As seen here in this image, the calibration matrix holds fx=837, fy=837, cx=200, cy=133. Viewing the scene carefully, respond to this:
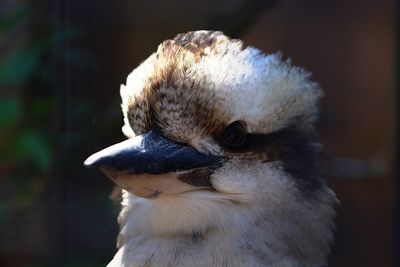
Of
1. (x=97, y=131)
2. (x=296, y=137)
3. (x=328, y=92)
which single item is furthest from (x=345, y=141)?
(x=296, y=137)

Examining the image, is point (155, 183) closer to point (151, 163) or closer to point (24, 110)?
point (151, 163)

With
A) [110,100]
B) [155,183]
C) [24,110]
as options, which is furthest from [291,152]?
[24,110]

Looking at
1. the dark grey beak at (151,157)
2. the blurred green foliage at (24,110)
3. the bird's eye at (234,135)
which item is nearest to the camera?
the dark grey beak at (151,157)

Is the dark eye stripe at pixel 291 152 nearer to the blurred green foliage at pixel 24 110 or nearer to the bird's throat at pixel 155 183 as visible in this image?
the bird's throat at pixel 155 183

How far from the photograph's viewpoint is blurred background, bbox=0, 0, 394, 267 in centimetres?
243

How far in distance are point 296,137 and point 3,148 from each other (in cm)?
124

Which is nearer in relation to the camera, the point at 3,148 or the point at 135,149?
the point at 135,149

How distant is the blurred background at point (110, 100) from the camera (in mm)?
2434

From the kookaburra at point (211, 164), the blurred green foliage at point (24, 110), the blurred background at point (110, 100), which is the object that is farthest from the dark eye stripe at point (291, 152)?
the blurred green foliage at point (24, 110)

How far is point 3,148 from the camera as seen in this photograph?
256 centimetres

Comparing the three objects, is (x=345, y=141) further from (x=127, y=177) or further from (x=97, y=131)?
(x=127, y=177)

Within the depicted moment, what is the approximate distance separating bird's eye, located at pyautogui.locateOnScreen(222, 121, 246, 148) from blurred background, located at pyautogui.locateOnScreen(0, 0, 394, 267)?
83cm

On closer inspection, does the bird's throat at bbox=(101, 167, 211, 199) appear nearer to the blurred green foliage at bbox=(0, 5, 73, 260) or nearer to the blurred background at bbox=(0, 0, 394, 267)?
the blurred background at bbox=(0, 0, 394, 267)

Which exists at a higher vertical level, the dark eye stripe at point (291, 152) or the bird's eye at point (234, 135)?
the bird's eye at point (234, 135)
